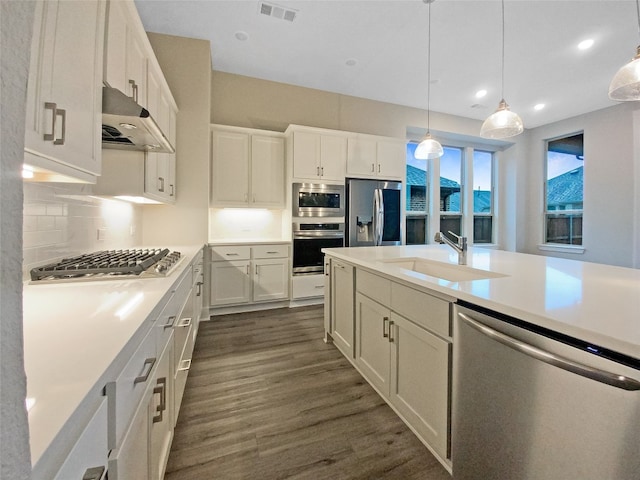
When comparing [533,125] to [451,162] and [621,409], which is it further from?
[621,409]

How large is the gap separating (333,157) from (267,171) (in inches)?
37.9

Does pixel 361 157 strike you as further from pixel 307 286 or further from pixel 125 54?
pixel 125 54

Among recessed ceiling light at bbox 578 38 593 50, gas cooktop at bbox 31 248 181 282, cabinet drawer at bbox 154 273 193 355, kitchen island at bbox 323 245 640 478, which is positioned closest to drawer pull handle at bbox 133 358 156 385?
cabinet drawer at bbox 154 273 193 355

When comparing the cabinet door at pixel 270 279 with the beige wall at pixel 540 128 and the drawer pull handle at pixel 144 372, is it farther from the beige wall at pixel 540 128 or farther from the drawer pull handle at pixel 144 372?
the drawer pull handle at pixel 144 372

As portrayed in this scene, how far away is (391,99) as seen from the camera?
475 cm

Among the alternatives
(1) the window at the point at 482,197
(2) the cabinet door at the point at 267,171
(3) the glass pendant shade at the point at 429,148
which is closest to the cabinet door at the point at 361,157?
(2) the cabinet door at the point at 267,171

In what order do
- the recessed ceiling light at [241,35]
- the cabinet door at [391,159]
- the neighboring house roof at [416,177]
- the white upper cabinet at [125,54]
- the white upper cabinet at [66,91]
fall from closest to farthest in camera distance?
the white upper cabinet at [66,91]
the white upper cabinet at [125,54]
the recessed ceiling light at [241,35]
the cabinet door at [391,159]
the neighboring house roof at [416,177]

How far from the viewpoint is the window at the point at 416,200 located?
5379 mm

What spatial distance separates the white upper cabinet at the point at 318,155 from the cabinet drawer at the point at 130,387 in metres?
3.12

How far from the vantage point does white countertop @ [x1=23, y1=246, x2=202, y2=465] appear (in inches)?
17.8

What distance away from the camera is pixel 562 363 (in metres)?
0.82

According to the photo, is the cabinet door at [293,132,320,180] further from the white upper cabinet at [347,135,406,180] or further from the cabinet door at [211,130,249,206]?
the cabinet door at [211,130,249,206]

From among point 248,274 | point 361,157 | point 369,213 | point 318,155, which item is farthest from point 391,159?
point 248,274

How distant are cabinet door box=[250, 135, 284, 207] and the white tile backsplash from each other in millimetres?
1656
